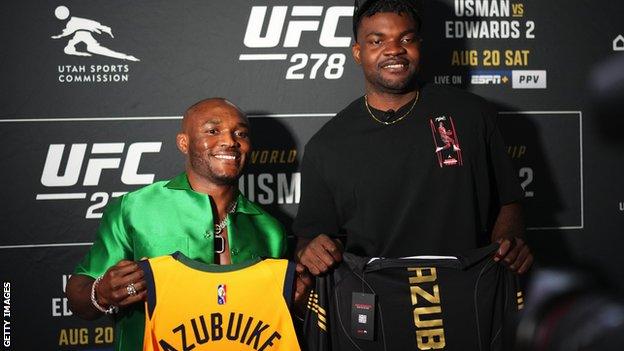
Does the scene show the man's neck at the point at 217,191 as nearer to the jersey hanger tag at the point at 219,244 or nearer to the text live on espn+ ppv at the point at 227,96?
the jersey hanger tag at the point at 219,244

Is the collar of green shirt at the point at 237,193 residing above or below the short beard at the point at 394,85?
below

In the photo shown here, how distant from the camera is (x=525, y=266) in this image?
5.82ft

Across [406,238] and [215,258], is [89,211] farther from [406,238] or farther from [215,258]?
[406,238]

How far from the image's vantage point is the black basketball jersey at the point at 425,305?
176 cm

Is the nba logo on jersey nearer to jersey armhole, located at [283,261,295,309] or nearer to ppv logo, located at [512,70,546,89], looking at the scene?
jersey armhole, located at [283,261,295,309]

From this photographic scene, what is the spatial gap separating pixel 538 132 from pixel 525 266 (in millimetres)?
1203

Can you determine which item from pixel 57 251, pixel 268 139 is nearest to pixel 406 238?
pixel 268 139

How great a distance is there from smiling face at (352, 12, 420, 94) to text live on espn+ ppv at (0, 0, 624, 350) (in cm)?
72

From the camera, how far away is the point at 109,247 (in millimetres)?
1961

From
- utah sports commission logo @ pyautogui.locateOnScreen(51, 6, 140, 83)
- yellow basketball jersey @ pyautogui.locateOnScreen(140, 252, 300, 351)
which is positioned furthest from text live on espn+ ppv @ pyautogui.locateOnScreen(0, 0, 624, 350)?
yellow basketball jersey @ pyautogui.locateOnScreen(140, 252, 300, 351)

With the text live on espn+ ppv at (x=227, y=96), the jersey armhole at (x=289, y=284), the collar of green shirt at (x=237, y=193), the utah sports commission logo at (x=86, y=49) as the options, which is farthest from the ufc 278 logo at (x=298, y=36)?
the jersey armhole at (x=289, y=284)

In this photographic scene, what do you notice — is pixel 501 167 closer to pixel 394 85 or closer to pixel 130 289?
pixel 394 85

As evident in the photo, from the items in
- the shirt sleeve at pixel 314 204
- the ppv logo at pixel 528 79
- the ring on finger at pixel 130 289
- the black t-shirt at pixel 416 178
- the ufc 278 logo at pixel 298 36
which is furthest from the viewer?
the ppv logo at pixel 528 79

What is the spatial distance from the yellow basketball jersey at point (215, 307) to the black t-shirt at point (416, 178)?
0.34 metres
